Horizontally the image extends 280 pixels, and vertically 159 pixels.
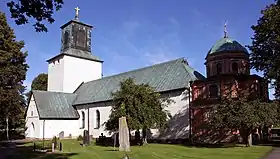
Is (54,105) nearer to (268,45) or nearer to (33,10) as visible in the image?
(268,45)

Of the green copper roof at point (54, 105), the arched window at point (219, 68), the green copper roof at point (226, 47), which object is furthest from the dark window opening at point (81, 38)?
the arched window at point (219, 68)

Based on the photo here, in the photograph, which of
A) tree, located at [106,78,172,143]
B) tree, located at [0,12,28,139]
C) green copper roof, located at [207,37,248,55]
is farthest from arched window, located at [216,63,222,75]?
tree, located at [0,12,28,139]

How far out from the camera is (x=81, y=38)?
58094 mm

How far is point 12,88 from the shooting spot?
1468 inches

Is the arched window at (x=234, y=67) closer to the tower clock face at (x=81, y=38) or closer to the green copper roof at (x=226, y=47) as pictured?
the green copper roof at (x=226, y=47)

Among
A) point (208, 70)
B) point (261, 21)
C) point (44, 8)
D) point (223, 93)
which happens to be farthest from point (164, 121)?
point (44, 8)

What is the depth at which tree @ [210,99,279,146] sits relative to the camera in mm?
26766

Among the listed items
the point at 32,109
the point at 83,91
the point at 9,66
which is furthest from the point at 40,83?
the point at 9,66

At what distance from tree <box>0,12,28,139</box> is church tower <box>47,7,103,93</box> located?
Answer: 666 inches

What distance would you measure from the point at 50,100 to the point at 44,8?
42.5 m

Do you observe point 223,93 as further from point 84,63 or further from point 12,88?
point 84,63

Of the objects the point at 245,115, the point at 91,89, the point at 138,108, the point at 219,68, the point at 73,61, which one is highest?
the point at 73,61

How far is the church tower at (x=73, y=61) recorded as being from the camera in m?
55.8

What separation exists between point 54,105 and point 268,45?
108 feet
